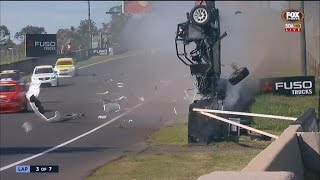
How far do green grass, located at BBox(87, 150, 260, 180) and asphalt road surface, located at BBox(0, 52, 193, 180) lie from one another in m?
0.50

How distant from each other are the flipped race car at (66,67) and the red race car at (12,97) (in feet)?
4.19

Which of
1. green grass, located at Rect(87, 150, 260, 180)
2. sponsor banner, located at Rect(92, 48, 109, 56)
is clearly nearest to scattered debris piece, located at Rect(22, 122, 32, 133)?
sponsor banner, located at Rect(92, 48, 109, 56)

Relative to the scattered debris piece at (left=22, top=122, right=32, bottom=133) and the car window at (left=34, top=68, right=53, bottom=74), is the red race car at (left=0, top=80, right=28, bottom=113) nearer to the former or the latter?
the scattered debris piece at (left=22, top=122, right=32, bottom=133)

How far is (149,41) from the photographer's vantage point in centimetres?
1812

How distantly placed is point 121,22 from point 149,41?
1614mm

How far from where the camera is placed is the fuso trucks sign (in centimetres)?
1545

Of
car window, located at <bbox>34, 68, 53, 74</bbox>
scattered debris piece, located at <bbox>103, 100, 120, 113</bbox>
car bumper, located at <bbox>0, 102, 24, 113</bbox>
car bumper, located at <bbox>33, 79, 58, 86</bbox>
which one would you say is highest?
car window, located at <bbox>34, 68, 53, 74</bbox>

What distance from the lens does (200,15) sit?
1617 cm

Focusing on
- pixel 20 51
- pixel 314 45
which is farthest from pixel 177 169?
pixel 314 45

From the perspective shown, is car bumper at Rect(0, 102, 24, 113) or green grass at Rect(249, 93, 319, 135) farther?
car bumper at Rect(0, 102, 24, 113)

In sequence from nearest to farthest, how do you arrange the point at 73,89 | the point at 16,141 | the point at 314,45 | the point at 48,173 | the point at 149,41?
the point at 48,173 → the point at 16,141 → the point at 149,41 → the point at 73,89 → the point at 314,45

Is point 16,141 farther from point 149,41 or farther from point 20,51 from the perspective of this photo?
point 149,41

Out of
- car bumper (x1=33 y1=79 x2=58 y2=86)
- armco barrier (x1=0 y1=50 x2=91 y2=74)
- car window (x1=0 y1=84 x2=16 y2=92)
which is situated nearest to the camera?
armco barrier (x1=0 y1=50 x2=91 y2=74)

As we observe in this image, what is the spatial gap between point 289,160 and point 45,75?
9557 millimetres
